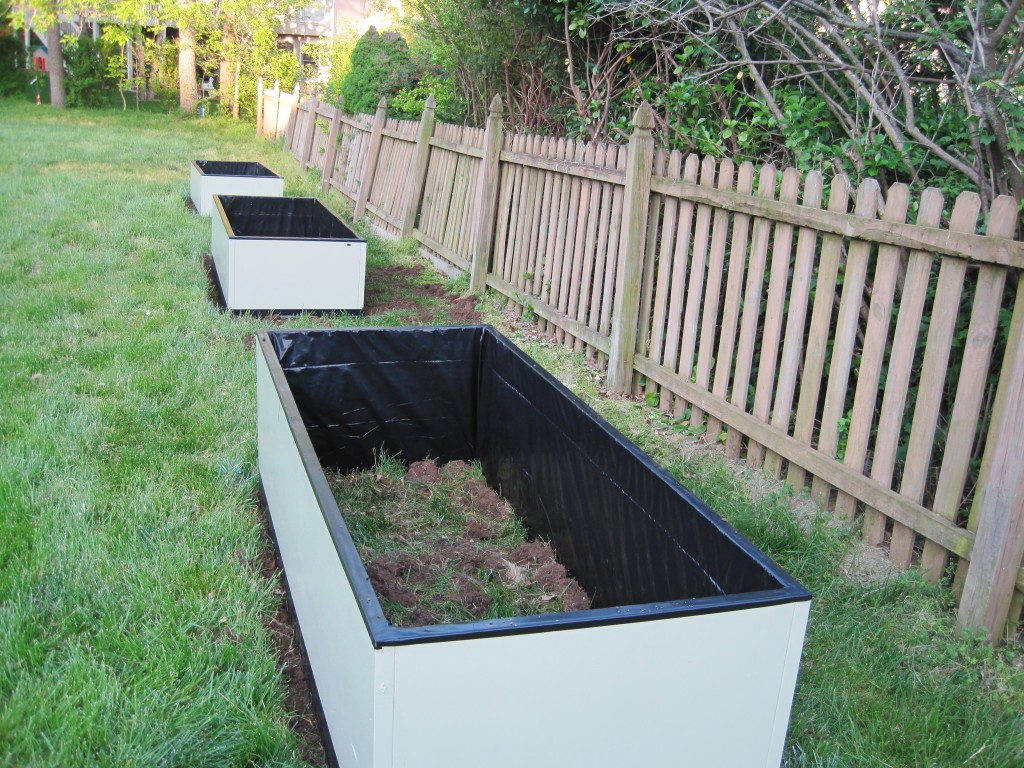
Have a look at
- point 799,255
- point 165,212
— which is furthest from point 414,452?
point 165,212

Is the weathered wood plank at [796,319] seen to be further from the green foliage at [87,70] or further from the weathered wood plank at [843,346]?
the green foliage at [87,70]

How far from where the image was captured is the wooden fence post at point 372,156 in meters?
12.1

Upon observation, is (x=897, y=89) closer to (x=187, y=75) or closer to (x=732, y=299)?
(x=732, y=299)

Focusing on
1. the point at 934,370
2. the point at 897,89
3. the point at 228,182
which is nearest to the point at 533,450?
the point at 934,370

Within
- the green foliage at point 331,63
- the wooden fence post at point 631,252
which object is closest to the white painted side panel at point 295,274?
the wooden fence post at point 631,252

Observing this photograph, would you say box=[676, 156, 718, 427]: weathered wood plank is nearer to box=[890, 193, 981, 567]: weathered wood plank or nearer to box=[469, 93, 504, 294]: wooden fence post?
box=[890, 193, 981, 567]: weathered wood plank

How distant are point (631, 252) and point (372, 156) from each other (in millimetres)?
7304

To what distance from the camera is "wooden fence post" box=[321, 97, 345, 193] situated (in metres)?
14.6

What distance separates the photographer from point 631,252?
566 cm

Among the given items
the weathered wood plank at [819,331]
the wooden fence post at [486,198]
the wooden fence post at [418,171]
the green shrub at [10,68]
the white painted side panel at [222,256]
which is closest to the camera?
the weathered wood plank at [819,331]

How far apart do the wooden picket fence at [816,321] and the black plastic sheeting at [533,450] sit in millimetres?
1121

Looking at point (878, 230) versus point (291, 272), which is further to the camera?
point (291, 272)

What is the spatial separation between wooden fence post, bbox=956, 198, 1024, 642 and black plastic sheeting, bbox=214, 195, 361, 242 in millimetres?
6731

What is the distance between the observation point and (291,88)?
29.0 meters
